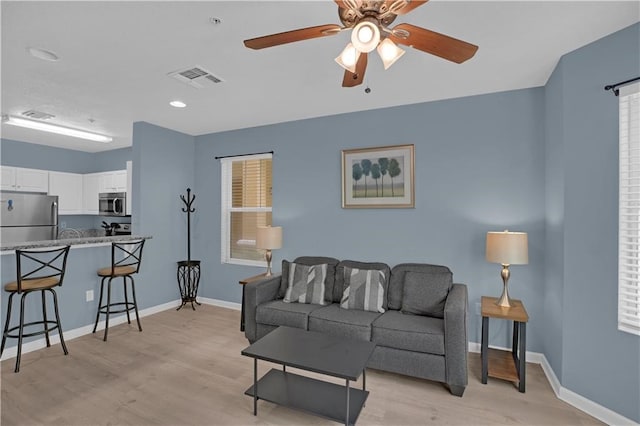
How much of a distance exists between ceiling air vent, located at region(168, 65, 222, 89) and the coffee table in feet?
7.44

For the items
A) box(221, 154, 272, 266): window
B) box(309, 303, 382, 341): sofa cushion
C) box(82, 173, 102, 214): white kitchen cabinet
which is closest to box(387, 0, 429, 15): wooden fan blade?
box(309, 303, 382, 341): sofa cushion

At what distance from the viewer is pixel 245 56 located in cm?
248

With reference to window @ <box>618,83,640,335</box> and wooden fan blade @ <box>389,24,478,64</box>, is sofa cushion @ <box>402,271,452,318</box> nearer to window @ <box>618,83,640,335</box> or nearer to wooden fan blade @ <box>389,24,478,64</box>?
window @ <box>618,83,640,335</box>

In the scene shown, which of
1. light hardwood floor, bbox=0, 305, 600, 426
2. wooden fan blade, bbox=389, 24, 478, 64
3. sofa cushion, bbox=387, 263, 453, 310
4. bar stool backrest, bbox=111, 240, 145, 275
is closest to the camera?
wooden fan blade, bbox=389, 24, 478, 64

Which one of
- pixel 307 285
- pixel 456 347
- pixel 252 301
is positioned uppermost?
pixel 307 285

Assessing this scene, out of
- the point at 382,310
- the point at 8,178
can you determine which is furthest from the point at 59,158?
the point at 382,310

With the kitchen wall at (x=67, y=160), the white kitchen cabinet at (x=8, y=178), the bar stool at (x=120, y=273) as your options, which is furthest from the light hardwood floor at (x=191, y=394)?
the kitchen wall at (x=67, y=160)

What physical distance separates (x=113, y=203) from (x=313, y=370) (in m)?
5.23

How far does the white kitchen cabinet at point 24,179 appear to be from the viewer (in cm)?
511

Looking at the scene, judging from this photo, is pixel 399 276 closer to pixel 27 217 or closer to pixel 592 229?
pixel 592 229

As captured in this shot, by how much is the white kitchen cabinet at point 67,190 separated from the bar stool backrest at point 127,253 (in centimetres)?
271

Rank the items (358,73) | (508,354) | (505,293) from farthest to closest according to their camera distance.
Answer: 1. (508,354)
2. (505,293)
3. (358,73)

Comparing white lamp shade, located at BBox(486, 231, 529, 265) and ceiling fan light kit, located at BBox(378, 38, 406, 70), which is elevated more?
ceiling fan light kit, located at BBox(378, 38, 406, 70)

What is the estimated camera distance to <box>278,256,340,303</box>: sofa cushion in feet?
11.3
